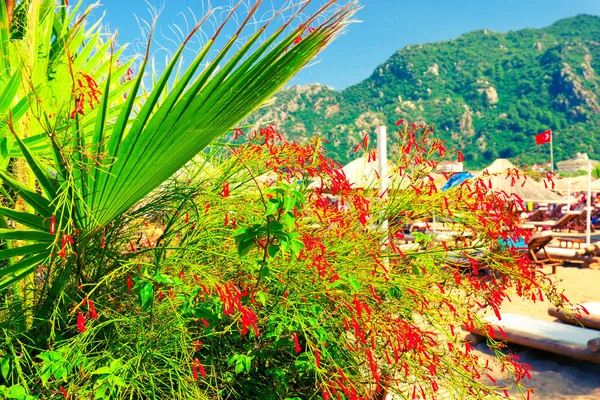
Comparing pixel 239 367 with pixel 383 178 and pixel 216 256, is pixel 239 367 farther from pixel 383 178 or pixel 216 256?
pixel 383 178

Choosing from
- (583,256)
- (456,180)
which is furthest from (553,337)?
(583,256)

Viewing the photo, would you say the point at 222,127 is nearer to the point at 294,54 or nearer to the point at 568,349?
the point at 294,54

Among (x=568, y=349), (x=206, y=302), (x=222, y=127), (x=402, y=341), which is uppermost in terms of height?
(x=222, y=127)

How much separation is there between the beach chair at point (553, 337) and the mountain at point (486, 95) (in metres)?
59.2

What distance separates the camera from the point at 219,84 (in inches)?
44.4

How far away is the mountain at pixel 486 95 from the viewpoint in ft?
247

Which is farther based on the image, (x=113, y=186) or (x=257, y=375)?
(x=257, y=375)

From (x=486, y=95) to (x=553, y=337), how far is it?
94.2 m

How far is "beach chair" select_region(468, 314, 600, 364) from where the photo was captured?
4055 millimetres

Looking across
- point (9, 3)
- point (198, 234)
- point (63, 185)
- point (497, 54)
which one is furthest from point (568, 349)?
point (497, 54)

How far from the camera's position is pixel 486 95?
89000 mm

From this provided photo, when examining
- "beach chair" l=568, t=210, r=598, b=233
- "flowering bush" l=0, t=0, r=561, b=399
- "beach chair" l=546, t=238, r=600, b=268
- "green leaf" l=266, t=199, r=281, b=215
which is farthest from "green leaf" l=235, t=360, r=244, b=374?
"beach chair" l=568, t=210, r=598, b=233

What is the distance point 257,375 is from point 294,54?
1.23 metres

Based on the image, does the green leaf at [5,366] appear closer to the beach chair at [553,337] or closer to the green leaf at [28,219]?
the green leaf at [28,219]
